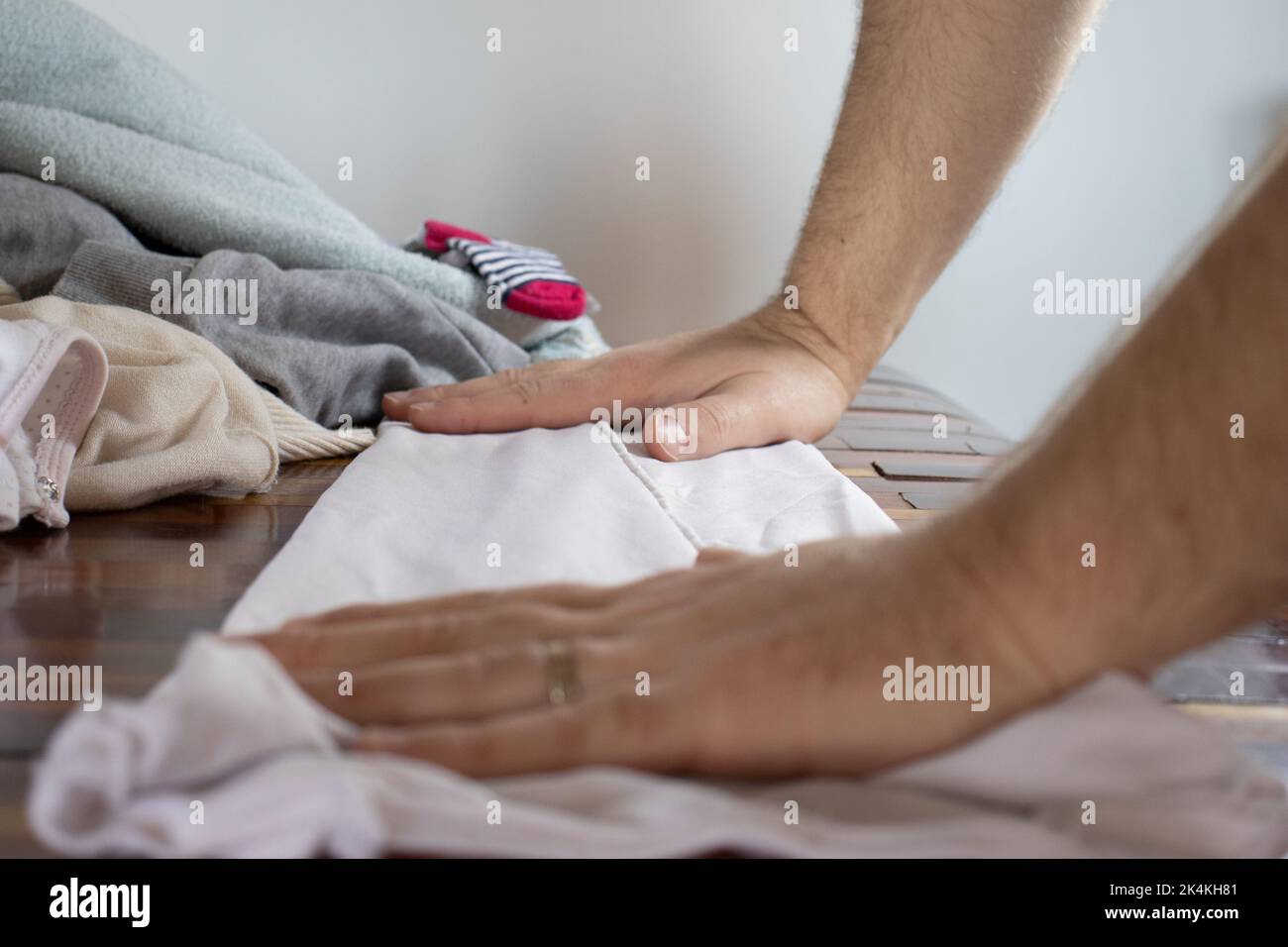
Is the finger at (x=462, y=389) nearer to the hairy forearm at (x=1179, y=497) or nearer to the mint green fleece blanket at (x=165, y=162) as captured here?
the mint green fleece blanket at (x=165, y=162)

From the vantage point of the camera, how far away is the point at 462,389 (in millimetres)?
1067

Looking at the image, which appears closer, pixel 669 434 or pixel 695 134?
pixel 669 434

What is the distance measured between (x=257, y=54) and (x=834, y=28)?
1108 millimetres

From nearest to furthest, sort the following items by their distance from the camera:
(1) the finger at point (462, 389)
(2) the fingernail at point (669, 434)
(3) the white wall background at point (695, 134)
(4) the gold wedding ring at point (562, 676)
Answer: (4) the gold wedding ring at point (562, 676) < (2) the fingernail at point (669, 434) < (1) the finger at point (462, 389) < (3) the white wall background at point (695, 134)

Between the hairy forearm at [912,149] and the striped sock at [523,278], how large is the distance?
0.30 metres

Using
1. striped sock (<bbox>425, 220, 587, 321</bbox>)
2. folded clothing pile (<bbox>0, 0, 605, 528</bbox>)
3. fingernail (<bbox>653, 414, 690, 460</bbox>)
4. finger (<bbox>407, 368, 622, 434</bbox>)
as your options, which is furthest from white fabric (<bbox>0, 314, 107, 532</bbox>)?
striped sock (<bbox>425, 220, 587, 321</bbox>)

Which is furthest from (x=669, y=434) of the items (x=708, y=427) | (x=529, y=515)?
(x=529, y=515)

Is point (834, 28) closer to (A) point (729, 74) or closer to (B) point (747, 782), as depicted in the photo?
(A) point (729, 74)

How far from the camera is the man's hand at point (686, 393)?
100 cm

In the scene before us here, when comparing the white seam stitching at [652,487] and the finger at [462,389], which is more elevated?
the finger at [462,389]

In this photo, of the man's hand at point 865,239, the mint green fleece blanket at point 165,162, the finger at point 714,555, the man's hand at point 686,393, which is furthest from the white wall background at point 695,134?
the finger at point 714,555

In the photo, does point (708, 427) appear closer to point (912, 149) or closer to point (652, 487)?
point (652, 487)

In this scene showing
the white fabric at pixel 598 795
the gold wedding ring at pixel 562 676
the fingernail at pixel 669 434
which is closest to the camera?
the white fabric at pixel 598 795

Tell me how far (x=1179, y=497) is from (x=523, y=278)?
1028mm
